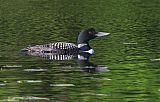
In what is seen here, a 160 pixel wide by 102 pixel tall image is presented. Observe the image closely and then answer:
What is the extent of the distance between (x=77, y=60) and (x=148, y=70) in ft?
14.0

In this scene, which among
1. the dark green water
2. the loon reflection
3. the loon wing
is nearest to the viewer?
the dark green water

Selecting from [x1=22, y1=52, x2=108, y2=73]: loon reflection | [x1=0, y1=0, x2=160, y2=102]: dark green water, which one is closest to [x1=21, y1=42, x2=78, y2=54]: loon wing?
[x1=22, y1=52, x2=108, y2=73]: loon reflection

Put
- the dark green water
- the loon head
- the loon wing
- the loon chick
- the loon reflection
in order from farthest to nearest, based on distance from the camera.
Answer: the loon head < the loon wing < the loon chick < the loon reflection < the dark green water

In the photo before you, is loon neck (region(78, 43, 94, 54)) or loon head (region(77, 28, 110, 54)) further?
loon head (region(77, 28, 110, 54))

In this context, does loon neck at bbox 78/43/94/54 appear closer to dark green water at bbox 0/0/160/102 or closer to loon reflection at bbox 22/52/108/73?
loon reflection at bbox 22/52/108/73

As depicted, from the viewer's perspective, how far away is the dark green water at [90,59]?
62.8 feet

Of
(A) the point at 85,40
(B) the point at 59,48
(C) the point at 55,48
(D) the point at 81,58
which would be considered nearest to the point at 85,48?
(A) the point at 85,40

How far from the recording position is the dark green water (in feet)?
62.8

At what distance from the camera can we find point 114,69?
23.9 m

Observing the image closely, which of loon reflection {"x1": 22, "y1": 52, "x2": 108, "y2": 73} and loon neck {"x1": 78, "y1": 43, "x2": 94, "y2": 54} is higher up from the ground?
loon reflection {"x1": 22, "y1": 52, "x2": 108, "y2": 73}

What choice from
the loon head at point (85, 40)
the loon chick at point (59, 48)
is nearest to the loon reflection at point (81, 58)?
the loon chick at point (59, 48)

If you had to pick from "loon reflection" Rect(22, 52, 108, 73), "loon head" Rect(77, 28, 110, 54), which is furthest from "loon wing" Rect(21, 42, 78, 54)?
"loon head" Rect(77, 28, 110, 54)

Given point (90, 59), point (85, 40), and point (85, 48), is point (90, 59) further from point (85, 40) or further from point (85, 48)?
point (85, 40)

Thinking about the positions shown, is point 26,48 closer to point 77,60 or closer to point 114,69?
point 77,60
